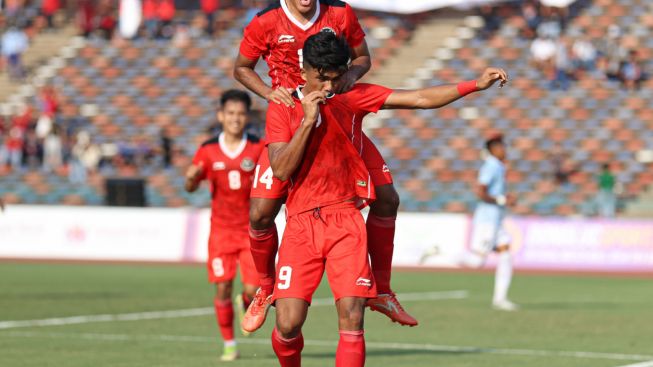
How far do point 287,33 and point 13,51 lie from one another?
3310 cm

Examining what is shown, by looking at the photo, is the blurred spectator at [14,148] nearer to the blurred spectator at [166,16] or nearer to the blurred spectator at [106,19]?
the blurred spectator at [106,19]

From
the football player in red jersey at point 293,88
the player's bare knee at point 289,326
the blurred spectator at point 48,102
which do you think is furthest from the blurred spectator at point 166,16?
the player's bare knee at point 289,326

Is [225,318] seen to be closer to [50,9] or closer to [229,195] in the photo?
[229,195]

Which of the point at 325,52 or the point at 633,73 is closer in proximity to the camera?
the point at 325,52

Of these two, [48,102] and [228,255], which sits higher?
[228,255]

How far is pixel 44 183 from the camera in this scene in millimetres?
37312

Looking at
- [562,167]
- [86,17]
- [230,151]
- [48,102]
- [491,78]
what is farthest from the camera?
[86,17]

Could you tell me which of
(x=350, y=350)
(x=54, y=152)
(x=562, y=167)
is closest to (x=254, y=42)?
(x=350, y=350)

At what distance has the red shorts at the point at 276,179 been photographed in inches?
379

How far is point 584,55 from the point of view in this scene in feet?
121

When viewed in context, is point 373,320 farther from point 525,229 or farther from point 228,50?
point 228,50

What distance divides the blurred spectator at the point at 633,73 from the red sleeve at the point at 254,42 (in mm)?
27695

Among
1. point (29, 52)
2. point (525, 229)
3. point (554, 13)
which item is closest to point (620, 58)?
point (554, 13)

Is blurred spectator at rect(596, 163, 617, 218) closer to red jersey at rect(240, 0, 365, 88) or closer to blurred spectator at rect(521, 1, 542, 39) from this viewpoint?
blurred spectator at rect(521, 1, 542, 39)
